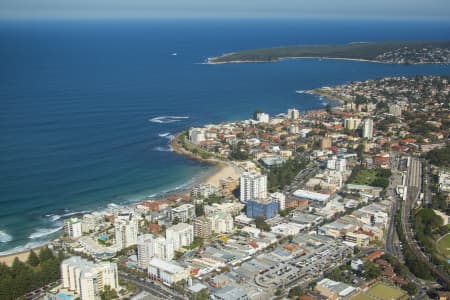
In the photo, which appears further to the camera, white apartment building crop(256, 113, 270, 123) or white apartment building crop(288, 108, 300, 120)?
white apartment building crop(288, 108, 300, 120)

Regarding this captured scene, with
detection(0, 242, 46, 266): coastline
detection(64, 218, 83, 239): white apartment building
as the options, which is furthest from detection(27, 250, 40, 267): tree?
detection(64, 218, 83, 239): white apartment building

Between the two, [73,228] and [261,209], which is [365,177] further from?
[73,228]

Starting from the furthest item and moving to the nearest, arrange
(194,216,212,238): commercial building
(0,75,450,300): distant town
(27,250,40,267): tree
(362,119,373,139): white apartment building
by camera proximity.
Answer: (362,119,373,139): white apartment building
(194,216,212,238): commercial building
(27,250,40,267): tree
(0,75,450,300): distant town

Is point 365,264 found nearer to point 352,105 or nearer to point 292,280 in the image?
point 292,280

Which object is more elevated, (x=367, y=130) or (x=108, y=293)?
(x=367, y=130)

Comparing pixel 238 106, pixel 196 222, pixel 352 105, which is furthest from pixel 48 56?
pixel 196 222

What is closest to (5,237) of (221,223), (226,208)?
(221,223)

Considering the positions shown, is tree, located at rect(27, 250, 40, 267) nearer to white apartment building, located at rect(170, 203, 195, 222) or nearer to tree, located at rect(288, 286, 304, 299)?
white apartment building, located at rect(170, 203, 195, 222)
